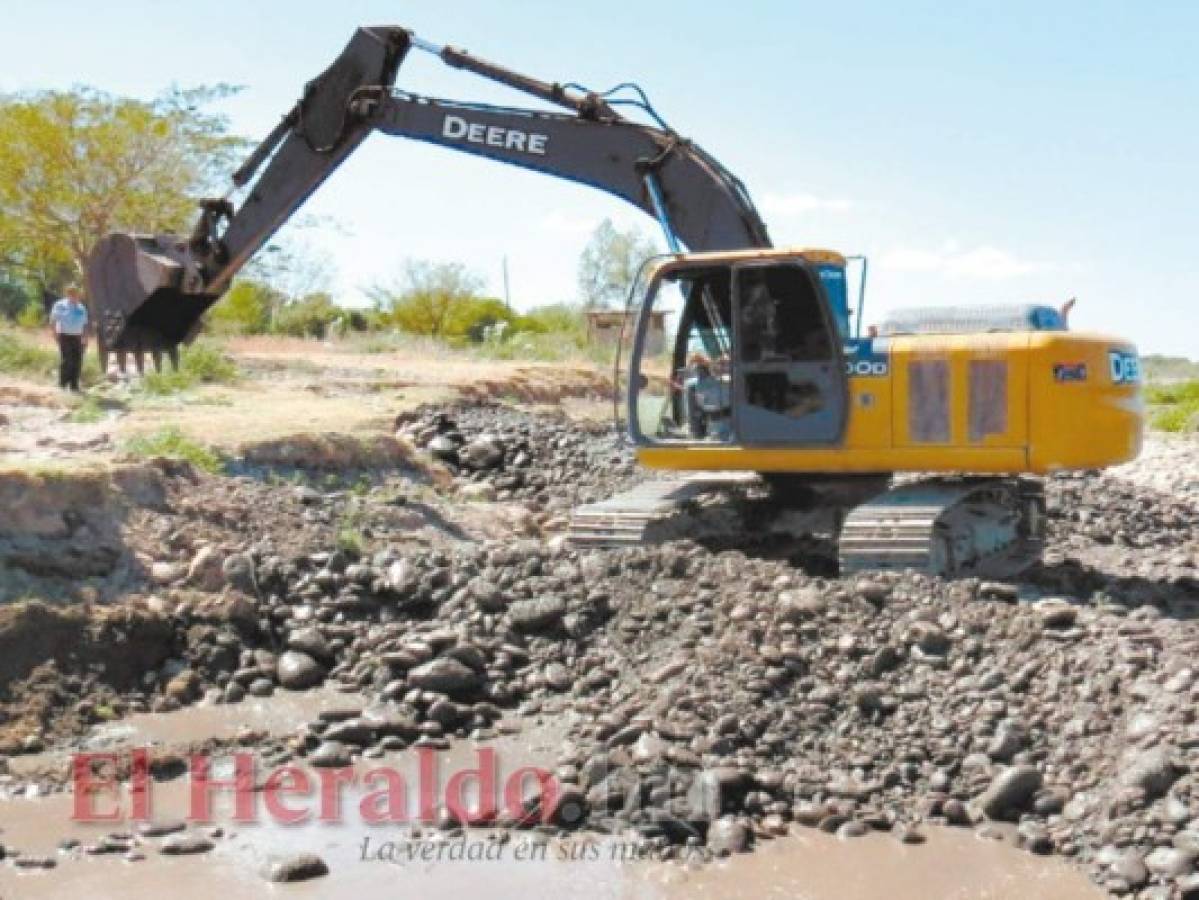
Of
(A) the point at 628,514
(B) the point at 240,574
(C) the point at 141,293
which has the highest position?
(C) the point at 141,293

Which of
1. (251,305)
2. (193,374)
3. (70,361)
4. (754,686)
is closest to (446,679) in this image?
(754,686)

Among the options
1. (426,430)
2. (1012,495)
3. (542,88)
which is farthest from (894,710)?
(426,430)

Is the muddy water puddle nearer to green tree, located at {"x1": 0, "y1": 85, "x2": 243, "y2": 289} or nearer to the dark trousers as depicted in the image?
the dark trousers

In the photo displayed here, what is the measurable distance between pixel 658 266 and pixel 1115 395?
3178 mm

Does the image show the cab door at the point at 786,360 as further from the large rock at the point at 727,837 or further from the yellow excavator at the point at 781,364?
the large rock at the point at 727,837

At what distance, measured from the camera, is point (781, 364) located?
10438mm

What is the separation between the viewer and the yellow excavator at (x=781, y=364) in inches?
386

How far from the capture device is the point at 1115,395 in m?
9.98

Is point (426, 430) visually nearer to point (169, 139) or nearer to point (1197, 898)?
point (1197, 898)

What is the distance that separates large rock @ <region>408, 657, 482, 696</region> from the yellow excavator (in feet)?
7.86

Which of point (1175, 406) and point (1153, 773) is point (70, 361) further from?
point (1175, 406)

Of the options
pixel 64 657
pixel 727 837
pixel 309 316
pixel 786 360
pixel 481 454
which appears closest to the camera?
pixel 727 837

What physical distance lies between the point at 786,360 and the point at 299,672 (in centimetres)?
386

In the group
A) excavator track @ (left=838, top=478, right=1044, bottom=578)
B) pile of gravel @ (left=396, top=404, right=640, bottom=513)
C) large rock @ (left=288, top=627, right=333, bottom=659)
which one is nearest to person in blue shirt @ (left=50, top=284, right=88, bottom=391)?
pile of gravel @ (left=396, top=404, right=640, bottom=513)
